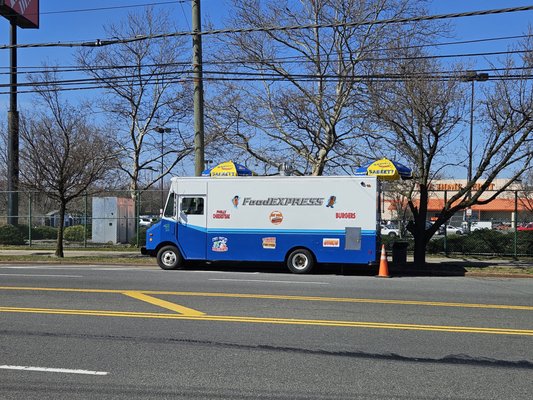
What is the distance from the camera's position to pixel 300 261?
612 inches

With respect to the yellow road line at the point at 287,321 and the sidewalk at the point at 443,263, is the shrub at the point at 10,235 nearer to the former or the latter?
the sidewalk at the point at 443,263

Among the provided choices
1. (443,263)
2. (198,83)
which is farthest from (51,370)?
(443,263)

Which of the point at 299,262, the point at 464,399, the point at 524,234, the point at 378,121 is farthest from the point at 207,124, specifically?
the point at 464,399

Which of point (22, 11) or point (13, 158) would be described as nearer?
point (13, 158)

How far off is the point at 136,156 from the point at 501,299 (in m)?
25.6

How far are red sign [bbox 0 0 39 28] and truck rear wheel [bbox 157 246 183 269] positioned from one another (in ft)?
81.5

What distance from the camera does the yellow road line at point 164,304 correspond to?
28.3ft

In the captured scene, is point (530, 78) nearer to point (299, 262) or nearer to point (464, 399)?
point (299, 262)

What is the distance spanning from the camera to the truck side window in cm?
1619

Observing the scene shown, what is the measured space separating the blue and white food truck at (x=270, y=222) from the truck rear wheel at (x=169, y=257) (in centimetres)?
3

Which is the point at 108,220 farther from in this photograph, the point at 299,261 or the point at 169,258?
the point at 299,261

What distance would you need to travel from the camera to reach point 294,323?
7.88 meters

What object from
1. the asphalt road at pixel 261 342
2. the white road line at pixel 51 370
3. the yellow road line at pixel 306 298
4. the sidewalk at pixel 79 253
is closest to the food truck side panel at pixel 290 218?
the asphalt road at pixel 261 342

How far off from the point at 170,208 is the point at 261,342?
1024cm
